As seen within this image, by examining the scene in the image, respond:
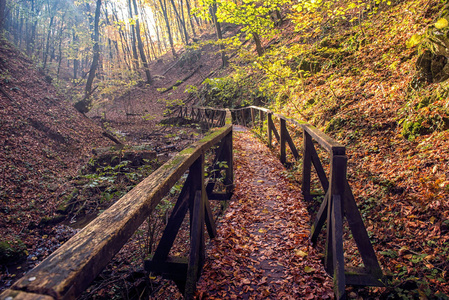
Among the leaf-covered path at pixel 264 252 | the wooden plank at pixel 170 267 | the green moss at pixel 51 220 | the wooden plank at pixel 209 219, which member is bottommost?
the green moss at pixel 51 220

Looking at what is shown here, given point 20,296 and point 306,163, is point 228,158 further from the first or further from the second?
point 20,296

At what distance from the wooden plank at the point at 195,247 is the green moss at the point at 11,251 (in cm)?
488

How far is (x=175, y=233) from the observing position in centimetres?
Result: 262

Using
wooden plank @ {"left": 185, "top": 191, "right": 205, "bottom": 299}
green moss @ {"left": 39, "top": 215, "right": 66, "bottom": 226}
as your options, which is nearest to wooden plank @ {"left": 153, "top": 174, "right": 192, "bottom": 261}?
wooden plank @ {"left": 185, "top": 191, "right": 205, "bottom": 299}

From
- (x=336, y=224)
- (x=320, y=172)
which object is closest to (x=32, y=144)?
(x=320, y=172)

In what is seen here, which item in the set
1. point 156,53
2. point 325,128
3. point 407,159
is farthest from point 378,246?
point 156,53

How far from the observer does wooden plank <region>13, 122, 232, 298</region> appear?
0.88 meters

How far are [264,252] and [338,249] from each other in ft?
3.54

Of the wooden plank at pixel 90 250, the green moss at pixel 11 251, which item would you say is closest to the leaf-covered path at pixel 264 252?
the wooden plank at pixel 90 250

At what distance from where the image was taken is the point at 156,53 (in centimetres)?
5031

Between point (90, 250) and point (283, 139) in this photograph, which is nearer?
point (90, 250)

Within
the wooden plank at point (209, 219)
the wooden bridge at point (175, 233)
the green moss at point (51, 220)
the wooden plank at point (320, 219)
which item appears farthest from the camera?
the green moss at point (51, 220)

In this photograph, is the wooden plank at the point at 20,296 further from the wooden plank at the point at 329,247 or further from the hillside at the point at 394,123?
the hillside at the point at 394,123

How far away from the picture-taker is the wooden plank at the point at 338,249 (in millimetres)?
2428
